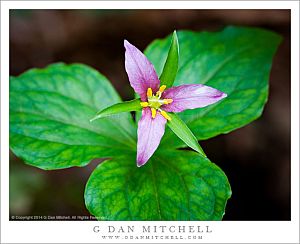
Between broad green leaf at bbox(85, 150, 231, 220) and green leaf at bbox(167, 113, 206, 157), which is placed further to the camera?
broad green leaf at bbox(85, 150, 231, 220)

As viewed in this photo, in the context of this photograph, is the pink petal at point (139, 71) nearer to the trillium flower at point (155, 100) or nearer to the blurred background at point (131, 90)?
the trillium flower at point (155, 100)

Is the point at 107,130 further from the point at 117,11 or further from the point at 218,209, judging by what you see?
the point at 117,11

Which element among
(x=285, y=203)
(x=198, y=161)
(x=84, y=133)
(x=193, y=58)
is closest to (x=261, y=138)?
(x=285, y=203)

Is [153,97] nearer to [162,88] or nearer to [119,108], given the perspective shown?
[162,88]

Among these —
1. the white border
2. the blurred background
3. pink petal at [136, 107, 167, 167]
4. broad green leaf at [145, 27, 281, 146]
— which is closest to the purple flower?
pink petal at [136, 107, 167, 167]

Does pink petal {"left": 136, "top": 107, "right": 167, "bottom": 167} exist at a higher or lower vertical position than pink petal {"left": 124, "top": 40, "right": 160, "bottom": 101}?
lower

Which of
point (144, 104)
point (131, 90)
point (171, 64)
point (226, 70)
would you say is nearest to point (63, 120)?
point (144, 104)

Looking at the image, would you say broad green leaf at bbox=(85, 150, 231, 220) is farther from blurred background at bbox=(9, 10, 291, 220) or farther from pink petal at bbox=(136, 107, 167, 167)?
blurred background at bbox=(9, 10, 291, 220)
